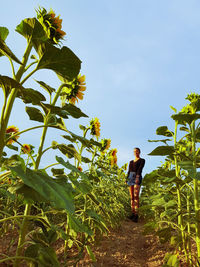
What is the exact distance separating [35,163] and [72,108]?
0.40 meters

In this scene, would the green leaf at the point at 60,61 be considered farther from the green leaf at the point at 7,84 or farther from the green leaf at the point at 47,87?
the green leaf at the point at 47,87

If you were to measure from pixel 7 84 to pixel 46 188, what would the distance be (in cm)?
49

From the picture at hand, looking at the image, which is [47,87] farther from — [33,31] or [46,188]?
[46,188]

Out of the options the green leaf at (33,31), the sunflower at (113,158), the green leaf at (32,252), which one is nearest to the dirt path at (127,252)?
the green leaf at (32,252)

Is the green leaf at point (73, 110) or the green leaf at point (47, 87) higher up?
the green leaf at point (47, 87)

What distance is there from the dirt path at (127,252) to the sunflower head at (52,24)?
1871 millimetres

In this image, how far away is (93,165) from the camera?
97.7 inches

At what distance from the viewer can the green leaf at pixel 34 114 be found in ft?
5.13

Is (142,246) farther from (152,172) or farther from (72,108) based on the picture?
(72,108)

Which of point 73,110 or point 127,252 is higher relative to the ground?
point 73,110

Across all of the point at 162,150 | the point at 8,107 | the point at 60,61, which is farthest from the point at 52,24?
the point at 162,150

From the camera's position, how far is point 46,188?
793mm

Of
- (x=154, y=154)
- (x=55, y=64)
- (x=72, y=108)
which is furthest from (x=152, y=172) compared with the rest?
(x=55, y=64)

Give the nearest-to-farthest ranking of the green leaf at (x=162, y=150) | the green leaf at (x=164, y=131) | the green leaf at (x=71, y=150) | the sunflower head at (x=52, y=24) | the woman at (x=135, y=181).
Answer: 1. the green leaf at (x=71, y=150)
2. the sunflower head at (x=52, y=24)
3. the green leaf at (x=162, y=150)
4. the green leaf at (x=164, y=131)
5. the woman at (x=135, y=181)
